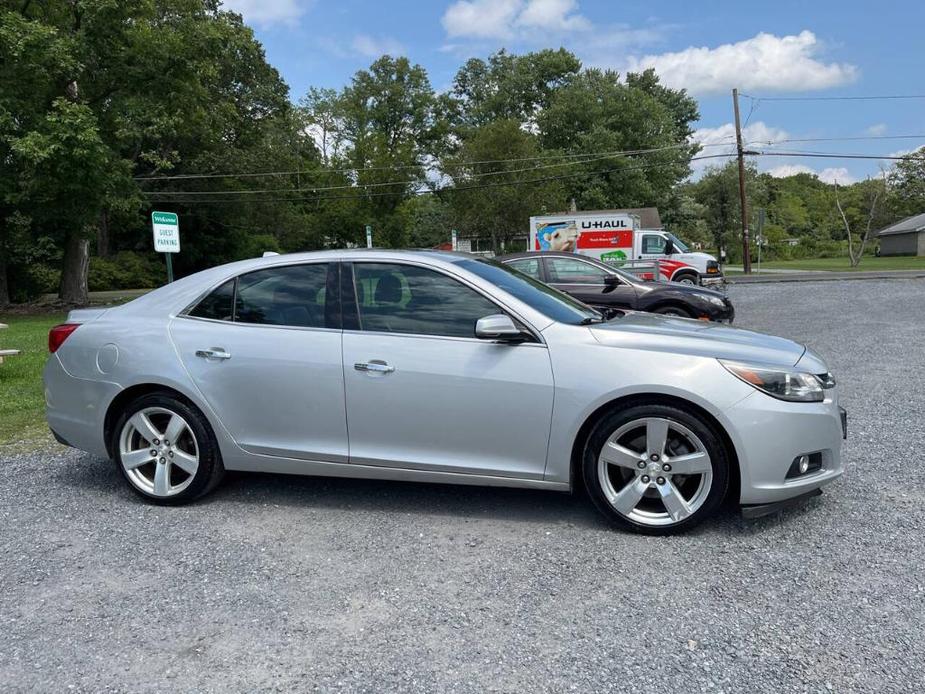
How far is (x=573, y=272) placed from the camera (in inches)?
458

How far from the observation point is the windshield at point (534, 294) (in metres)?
4.09

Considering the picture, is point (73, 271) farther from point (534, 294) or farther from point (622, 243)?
point (534, 294)

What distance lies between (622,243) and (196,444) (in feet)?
75.6

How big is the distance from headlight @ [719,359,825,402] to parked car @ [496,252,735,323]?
21.6 ft

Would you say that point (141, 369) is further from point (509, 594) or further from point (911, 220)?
point (911, 220)

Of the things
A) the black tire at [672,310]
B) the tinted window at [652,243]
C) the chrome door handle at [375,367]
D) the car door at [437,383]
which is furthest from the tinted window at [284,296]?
the tinted window at [652,243]

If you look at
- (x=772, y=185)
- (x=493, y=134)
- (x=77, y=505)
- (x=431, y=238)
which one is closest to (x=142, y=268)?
(x=493, y=134)

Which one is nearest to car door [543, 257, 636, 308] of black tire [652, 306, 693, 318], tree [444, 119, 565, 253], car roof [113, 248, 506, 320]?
black tire [652, 306, 693, 318]

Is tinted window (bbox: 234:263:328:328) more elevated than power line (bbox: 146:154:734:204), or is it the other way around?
power line (bbox: 146:154:734:204)

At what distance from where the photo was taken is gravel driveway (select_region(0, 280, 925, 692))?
2553 mm

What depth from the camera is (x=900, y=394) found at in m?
6.74

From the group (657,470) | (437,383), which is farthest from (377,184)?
(657,470)

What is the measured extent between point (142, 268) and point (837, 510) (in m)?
42.1

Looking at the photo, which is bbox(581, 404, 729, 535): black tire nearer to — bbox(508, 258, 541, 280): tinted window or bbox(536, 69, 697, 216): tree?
bbox(508, 258, 541, 280): tinted window
